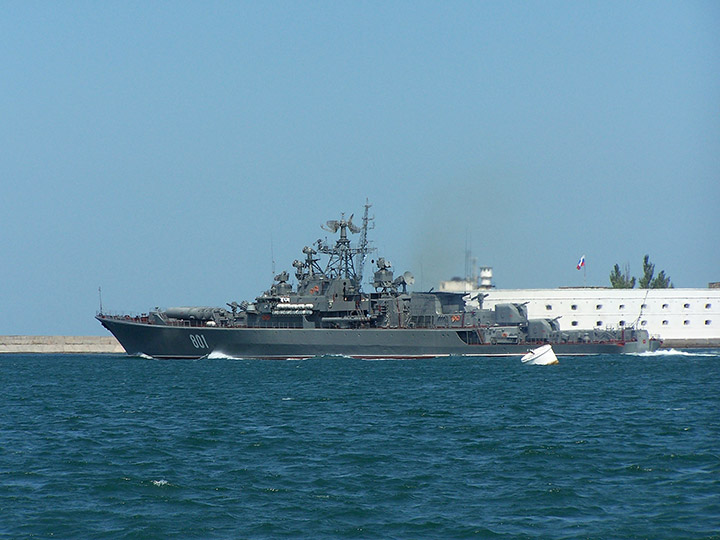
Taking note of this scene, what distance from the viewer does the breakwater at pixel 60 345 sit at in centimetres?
9669

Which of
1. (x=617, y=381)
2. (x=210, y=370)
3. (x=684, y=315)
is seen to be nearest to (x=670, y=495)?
(x=617, y=381)

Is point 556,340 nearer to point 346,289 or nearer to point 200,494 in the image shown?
point 346,289

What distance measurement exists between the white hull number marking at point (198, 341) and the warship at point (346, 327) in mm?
76

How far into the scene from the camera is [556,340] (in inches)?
2837

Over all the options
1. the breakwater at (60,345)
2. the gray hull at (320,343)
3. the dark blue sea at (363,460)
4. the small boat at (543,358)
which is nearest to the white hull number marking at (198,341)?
the gray hull at (320,343)

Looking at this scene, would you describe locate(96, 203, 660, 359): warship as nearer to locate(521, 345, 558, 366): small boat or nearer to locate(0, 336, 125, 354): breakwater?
locate(521, 345, 558, 366): small boat

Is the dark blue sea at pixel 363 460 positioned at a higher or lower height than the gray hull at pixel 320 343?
lower

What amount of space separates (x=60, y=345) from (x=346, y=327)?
41.4 metres

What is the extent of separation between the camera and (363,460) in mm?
24469

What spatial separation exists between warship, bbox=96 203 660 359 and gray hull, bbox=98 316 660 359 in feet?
0.25

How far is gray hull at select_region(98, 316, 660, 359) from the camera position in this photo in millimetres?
68250

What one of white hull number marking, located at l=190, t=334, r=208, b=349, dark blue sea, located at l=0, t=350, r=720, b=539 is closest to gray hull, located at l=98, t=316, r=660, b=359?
white hull number marking, located at l=190, t=334, r=208, b=349

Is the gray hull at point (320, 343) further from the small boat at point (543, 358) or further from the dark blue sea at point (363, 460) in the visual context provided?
the dark blue sea at point (363, 460)

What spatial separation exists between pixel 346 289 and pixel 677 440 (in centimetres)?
4638
